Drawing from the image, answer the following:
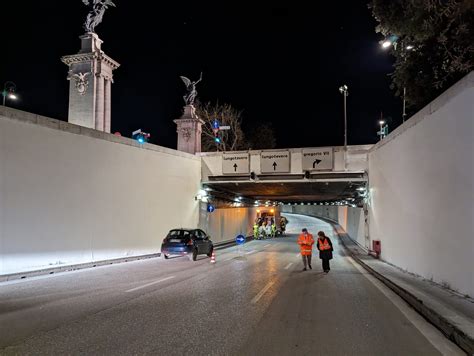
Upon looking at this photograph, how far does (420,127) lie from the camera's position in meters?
13.5

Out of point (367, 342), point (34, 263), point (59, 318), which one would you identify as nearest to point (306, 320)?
point (367, 342)

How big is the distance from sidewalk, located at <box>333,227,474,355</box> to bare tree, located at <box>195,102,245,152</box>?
41135 mm

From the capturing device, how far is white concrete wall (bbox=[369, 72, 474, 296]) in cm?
963

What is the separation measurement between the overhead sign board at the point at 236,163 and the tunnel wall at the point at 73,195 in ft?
18.7

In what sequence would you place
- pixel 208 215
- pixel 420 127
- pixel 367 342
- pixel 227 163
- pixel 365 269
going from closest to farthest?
Answer: pixel 367 342 → pixel 420 127 → pixel 365 269 → pixel 227 163 → pixel 208 215

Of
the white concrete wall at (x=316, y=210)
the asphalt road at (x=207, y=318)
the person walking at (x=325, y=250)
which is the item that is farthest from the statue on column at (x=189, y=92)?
the white concrete wall at (x=316, y=210)

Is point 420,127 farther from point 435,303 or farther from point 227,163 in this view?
point 227,163

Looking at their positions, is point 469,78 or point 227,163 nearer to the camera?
point 469,78

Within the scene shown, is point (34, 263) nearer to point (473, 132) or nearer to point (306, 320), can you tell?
point (306, 320)

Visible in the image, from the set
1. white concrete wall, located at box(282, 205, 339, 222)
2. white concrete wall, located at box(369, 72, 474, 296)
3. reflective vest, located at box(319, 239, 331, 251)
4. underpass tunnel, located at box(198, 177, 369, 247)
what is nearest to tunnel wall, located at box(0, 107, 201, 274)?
underpass tunnel, located at box(198, 177, 369, 247)

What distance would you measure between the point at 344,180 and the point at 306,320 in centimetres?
2023

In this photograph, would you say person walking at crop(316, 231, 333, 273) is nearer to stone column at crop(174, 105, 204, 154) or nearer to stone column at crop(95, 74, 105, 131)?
stone column at crop(95, 74, 105, 131)

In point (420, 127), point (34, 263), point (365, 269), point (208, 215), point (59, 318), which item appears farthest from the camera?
point (208, 215)

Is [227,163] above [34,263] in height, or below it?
above
